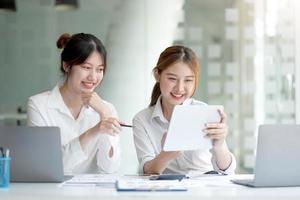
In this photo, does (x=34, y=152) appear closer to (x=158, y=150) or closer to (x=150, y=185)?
(x=150, y=185)

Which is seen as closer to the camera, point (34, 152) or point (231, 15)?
point (34, 152)

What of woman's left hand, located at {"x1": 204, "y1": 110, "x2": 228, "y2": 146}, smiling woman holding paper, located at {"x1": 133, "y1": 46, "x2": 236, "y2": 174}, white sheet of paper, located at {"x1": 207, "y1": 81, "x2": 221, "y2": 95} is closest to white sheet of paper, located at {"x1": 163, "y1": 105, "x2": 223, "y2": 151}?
woman's left hand, located at {"x1": 204, "y1": 110, "x2": 228, "y2": 146}

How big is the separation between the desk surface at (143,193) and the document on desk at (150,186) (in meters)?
0.03

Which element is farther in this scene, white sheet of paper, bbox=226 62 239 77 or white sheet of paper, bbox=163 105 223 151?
white sheet of paper, bbox=226 62 239 77

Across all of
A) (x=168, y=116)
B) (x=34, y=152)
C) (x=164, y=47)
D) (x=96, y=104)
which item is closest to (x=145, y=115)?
(x=168, y=116)

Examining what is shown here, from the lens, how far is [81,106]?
2.57 m

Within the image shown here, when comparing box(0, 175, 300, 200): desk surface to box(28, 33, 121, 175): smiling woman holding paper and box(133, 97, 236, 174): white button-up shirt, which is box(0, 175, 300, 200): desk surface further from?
box(28, 33, 121, 175): smiling woman holding paper

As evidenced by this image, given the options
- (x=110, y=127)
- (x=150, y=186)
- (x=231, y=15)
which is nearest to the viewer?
(x=150, y=186)

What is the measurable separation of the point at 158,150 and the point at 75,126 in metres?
0.41

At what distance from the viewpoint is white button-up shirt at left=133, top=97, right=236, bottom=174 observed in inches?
91.4

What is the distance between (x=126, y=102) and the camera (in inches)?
174

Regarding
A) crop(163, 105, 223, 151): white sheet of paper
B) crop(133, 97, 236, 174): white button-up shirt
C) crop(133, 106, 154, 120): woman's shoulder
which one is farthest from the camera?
crop(133, 106, 154, 120): woman's shoulder

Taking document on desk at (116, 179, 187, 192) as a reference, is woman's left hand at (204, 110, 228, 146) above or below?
above

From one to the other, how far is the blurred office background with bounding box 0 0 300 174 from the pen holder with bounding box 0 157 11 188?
2678mm
